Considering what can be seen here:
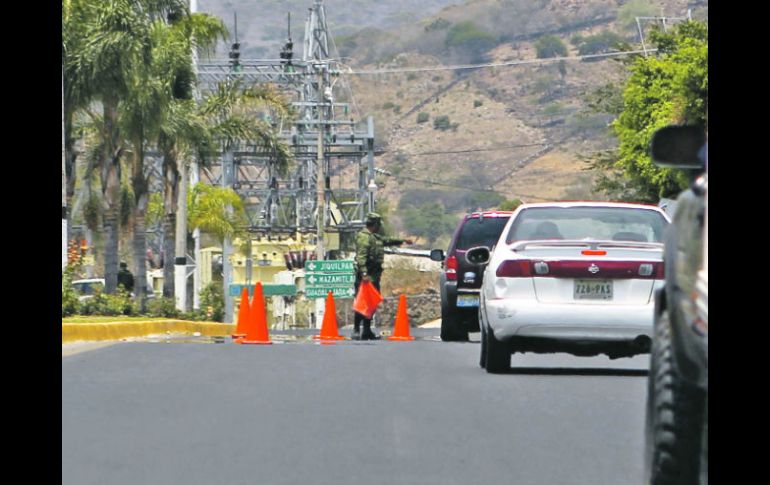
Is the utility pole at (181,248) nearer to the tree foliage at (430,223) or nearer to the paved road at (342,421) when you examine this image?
the paved road at (342,421)

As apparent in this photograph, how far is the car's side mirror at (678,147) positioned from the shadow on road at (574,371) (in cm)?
1116

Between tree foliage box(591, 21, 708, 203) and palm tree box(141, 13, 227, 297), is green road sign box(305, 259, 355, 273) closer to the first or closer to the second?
palm tree box(141, 13, 227, 297)

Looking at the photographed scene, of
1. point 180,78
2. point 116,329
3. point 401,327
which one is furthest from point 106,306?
point 180,78

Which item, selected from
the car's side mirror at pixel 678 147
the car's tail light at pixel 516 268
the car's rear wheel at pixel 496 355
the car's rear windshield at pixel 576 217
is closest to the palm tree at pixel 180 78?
the car's rear windshield at pixel 576 217

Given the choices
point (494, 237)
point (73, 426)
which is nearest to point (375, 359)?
point (494, 237)

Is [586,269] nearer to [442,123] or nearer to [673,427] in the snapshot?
[673,427]

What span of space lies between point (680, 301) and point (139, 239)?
37.8 metres

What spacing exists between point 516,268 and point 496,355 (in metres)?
0.87

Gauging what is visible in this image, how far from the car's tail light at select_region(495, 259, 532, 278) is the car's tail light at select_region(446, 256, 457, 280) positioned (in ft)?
26.1

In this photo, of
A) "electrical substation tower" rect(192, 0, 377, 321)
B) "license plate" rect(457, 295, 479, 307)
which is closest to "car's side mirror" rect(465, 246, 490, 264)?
"license plate" rect(457, 295, 479, 307)

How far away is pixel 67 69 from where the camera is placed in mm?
35219

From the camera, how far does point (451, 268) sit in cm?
2450

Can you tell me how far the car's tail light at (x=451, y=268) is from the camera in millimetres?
24391

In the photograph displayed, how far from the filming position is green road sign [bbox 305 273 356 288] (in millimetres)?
46594
